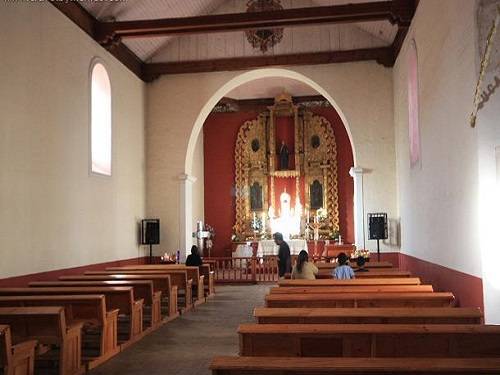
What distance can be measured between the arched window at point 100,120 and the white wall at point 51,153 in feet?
0.90

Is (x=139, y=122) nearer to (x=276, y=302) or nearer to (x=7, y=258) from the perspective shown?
(x=7, y=258)

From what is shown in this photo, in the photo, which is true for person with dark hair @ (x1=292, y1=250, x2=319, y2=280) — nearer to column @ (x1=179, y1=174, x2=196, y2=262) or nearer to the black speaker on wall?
the black speaker on wall

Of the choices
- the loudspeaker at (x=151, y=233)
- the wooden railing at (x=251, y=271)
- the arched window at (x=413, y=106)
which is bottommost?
the wooden railing at (x=251, y=271)

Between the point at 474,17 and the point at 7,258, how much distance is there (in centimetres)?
752

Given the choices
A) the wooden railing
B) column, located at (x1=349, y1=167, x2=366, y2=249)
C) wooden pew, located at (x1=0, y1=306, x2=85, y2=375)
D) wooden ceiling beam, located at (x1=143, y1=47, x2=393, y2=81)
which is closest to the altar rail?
the wooden railing

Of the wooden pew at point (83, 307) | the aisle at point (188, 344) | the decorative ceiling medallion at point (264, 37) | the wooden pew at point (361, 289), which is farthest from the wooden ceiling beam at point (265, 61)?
the wooden pew at point (83, 307)

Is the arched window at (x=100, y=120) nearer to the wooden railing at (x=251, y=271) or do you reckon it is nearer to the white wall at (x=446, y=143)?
the wooden railing at (x=251, y=271)

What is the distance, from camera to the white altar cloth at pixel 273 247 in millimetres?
18609

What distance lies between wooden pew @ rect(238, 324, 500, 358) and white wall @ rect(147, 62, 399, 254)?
34.3ft

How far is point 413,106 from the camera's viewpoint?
11602mm

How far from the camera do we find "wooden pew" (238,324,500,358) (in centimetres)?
396

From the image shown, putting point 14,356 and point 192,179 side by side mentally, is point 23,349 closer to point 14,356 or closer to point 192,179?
point 14,356

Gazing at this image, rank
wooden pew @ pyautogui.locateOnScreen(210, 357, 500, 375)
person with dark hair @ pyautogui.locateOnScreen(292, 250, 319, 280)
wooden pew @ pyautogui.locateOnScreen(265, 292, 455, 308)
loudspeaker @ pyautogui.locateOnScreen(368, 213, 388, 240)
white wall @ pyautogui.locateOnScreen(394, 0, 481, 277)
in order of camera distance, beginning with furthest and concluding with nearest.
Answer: loudspeaker @ pyautogui.locateOnScreen(368, 213, 388, 240) → person with dark hair @ pyautogui.locateOnScreen(292, 250, 319, 280) → white wall @ pyautogui.locateOnScreen(394, 0, 481, 277) → wooden pew @ pyautogui.locateOnScreen(265, 292, 455, 308) → wooden pew @ pyautogui.locateOnScreen(210, 357, 500, 375)

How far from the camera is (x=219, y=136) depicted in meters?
21.2
